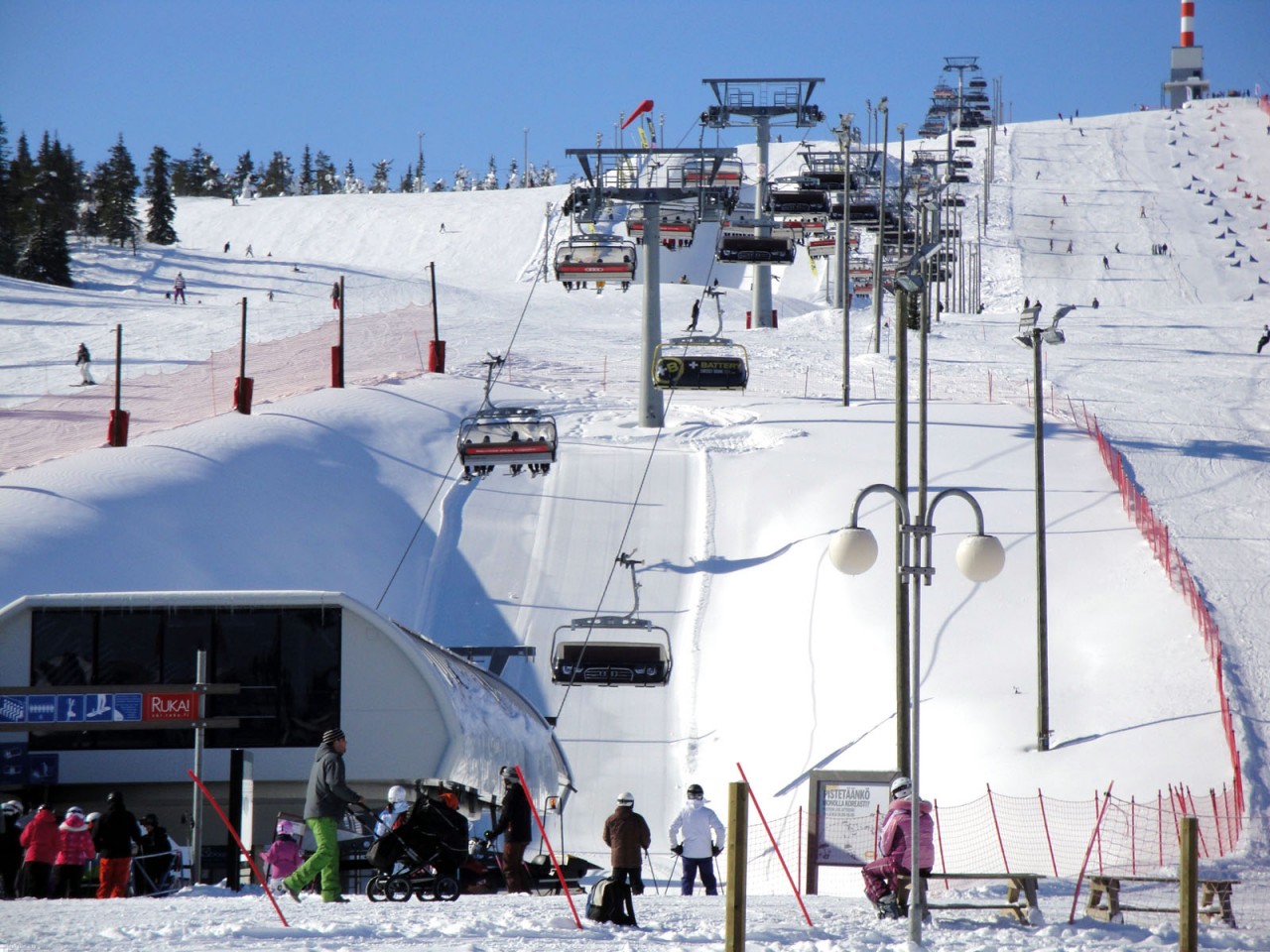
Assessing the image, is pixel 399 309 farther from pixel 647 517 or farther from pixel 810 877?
pixel 810 877

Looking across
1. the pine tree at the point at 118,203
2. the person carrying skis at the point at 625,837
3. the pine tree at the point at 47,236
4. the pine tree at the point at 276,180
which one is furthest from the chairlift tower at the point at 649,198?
the pine tree at the point at 276,180

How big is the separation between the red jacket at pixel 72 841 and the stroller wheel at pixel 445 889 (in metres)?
3.44

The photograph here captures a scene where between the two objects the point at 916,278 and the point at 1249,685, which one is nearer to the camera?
the point at 916,278

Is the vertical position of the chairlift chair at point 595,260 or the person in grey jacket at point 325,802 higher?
the chairlift chair at point 595,260

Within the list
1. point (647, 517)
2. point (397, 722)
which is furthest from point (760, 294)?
point (397, 722)

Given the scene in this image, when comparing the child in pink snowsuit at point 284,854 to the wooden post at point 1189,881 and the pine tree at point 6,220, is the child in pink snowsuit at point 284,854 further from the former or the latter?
the pine tree at point 6,220

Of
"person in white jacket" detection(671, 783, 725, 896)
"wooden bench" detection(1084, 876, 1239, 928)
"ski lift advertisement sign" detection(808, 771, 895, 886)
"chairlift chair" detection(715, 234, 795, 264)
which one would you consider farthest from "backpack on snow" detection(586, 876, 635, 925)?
"chairlift chair" detection(715, 234, 795, 264)

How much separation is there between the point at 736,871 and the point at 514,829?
5.23m

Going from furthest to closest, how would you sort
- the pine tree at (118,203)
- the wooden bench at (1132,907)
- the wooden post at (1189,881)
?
the pine tree at (118,203)
the wooden bench at (1132,907)
the wooden post at (1189,881)

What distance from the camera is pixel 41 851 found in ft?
45.7

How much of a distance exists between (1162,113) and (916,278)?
13477 cm

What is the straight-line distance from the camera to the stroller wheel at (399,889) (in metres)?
12.8

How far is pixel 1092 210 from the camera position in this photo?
336 ft

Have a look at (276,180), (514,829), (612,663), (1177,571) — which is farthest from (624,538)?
(276,180)
